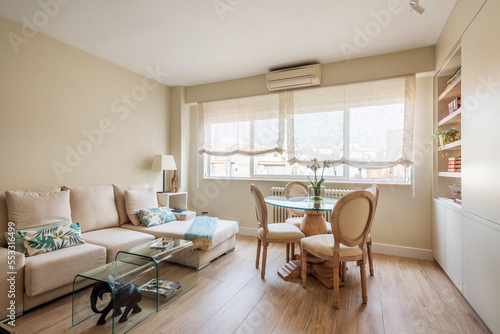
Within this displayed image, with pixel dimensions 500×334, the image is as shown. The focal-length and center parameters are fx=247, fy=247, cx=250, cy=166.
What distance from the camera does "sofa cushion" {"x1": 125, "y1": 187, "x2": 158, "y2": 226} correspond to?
321 cm

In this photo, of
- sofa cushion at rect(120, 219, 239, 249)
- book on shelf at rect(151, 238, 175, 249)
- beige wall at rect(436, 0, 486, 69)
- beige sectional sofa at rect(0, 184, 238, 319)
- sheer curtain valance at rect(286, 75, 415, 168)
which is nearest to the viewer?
beige sectional sofa at rect(0, 184, 238, 319)

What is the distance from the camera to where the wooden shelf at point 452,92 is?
2.50 metres

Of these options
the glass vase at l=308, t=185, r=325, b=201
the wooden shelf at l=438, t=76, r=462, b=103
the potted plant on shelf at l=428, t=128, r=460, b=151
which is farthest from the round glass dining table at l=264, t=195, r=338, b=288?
the wooden shelf at l=438, t=76, r=462, b=103

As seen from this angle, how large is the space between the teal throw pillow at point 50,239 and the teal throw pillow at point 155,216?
0.77 meters

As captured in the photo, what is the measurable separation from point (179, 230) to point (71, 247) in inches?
41.3

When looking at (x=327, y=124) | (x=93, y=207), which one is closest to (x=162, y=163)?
(x=93, y=207)

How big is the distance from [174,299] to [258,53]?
3015 mm

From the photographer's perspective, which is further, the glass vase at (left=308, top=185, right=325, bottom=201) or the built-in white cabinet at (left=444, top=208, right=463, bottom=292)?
the glass vase at (left=308, top=185, right=325, bottom=201)

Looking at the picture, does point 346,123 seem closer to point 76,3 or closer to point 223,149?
point 223,149

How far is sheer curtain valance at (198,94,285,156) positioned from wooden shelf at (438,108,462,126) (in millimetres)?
2013

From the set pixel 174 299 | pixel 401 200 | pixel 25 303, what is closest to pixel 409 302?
pixel 401 200

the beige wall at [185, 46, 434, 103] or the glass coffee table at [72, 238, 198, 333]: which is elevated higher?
the beige wall at [185, 46, 434, 103]

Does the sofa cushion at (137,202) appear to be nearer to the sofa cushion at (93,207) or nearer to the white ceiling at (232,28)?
the sofa cushion at (93,207)

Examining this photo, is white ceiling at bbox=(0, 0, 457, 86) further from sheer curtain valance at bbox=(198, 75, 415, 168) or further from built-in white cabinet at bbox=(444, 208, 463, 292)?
built-in white cabinet at bbox=(444, 208, 463, 292)
